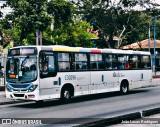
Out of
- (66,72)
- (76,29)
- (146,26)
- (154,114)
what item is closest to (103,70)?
(66,72)

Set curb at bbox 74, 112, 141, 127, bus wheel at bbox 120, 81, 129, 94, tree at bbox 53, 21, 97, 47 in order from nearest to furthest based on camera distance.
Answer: curb at bbox 74, 112, 141, 127 < bus wheel at bbox 120, 81, 129, 94 < tree at bbox 53, 21, 97, 47

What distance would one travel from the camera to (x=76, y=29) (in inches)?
1417

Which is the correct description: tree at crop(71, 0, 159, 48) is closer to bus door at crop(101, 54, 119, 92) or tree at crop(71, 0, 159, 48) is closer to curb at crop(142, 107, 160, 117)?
bus door at crop(101, 54, 119, 92)

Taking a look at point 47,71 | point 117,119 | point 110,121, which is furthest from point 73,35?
point 110,121

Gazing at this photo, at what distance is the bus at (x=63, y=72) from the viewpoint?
51.6 feet

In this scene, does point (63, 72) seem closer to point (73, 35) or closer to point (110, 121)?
point (110, 121)

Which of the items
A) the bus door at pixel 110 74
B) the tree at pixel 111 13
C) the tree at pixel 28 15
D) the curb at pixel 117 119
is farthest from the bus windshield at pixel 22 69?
the tree at pixel 111 13

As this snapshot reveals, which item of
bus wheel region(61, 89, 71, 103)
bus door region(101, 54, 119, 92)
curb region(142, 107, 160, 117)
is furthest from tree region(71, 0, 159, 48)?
curb region(142, 107, 160, 117)

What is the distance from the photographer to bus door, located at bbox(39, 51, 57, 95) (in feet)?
51.7

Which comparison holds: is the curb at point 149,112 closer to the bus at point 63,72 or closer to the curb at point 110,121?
the curb at point 110,121

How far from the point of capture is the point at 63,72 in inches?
669

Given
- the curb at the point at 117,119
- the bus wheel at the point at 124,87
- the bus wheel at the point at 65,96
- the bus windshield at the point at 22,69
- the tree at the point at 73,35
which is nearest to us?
the curb at the point at 117,119

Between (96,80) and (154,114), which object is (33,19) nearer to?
(96,80)

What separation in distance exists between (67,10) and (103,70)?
23.9ft
